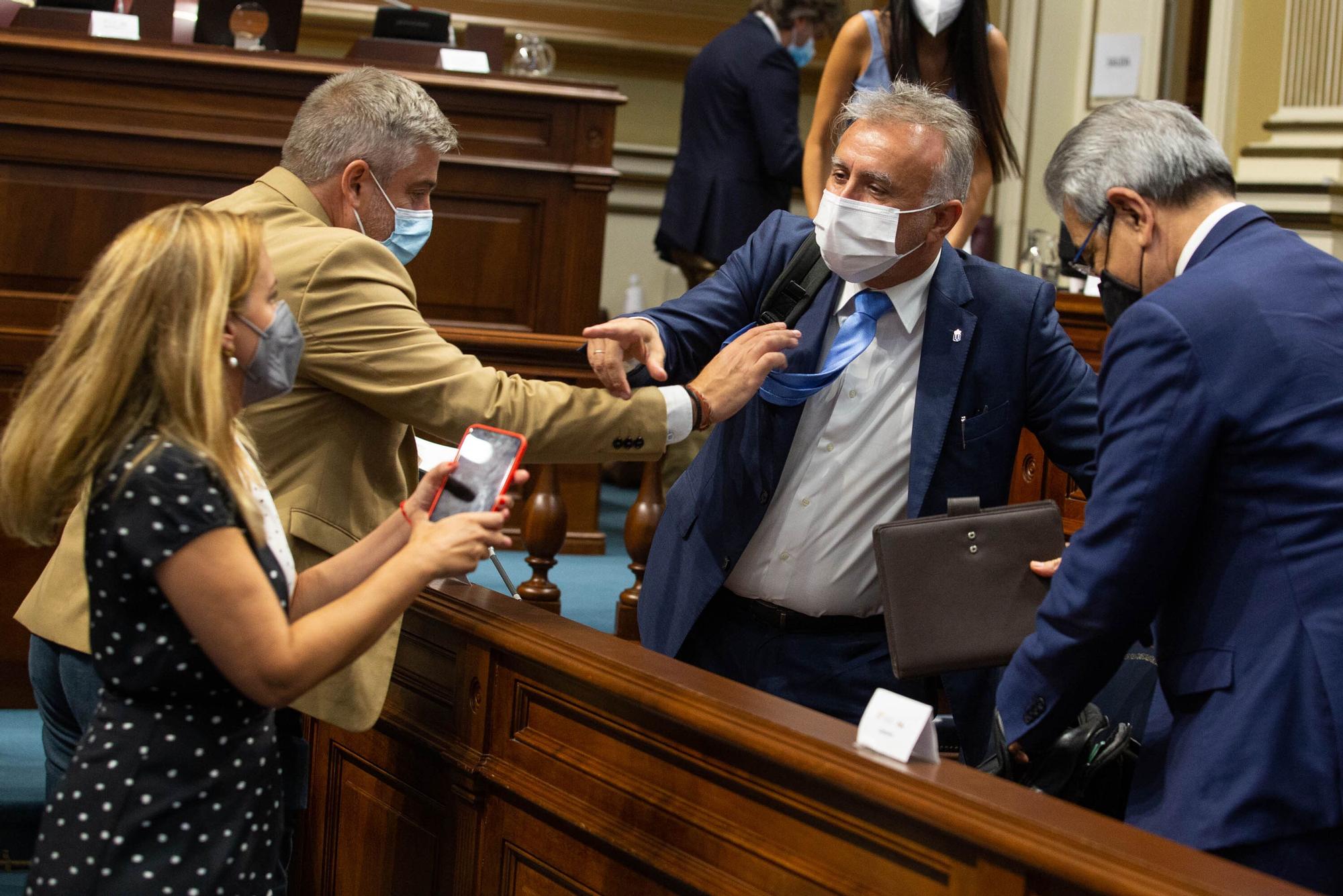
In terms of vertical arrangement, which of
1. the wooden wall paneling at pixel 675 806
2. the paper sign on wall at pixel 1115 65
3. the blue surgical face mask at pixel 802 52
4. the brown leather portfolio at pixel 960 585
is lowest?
the wooden wall paneling at pixel 675 806

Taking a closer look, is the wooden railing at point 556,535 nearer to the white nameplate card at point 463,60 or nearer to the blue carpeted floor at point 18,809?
the blue carpeted floor at point 18,809

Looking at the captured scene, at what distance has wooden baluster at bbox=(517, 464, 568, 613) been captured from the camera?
3.26 m

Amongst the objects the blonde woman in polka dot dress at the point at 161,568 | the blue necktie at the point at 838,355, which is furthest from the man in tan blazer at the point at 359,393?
the blonde woman in polka dot dress at the point at 161,568

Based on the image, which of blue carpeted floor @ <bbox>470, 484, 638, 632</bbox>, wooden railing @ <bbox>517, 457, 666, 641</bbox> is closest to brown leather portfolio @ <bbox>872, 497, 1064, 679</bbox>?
wooden railing @ <bbox>517, 457, 666, 641</bbox>

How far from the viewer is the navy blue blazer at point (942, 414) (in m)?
2.32

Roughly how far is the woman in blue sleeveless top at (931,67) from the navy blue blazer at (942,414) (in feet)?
4.69

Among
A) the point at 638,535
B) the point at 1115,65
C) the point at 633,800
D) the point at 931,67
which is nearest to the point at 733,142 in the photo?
the point at 931,67

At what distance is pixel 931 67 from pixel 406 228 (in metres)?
2.07

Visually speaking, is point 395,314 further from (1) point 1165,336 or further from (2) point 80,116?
(2) point 80,116

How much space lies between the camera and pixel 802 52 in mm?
5422

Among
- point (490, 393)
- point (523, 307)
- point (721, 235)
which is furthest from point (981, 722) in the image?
point (721, 235)

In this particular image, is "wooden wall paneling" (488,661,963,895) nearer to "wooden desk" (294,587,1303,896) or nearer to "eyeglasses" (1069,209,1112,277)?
"wooden desk" (294,587,1303,896)

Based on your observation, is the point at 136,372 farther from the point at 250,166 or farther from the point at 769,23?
the point at 769,23

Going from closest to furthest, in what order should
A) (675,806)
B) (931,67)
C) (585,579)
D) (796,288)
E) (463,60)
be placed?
(675,806), (796,288), (931,67), (585,579), (463,60)
